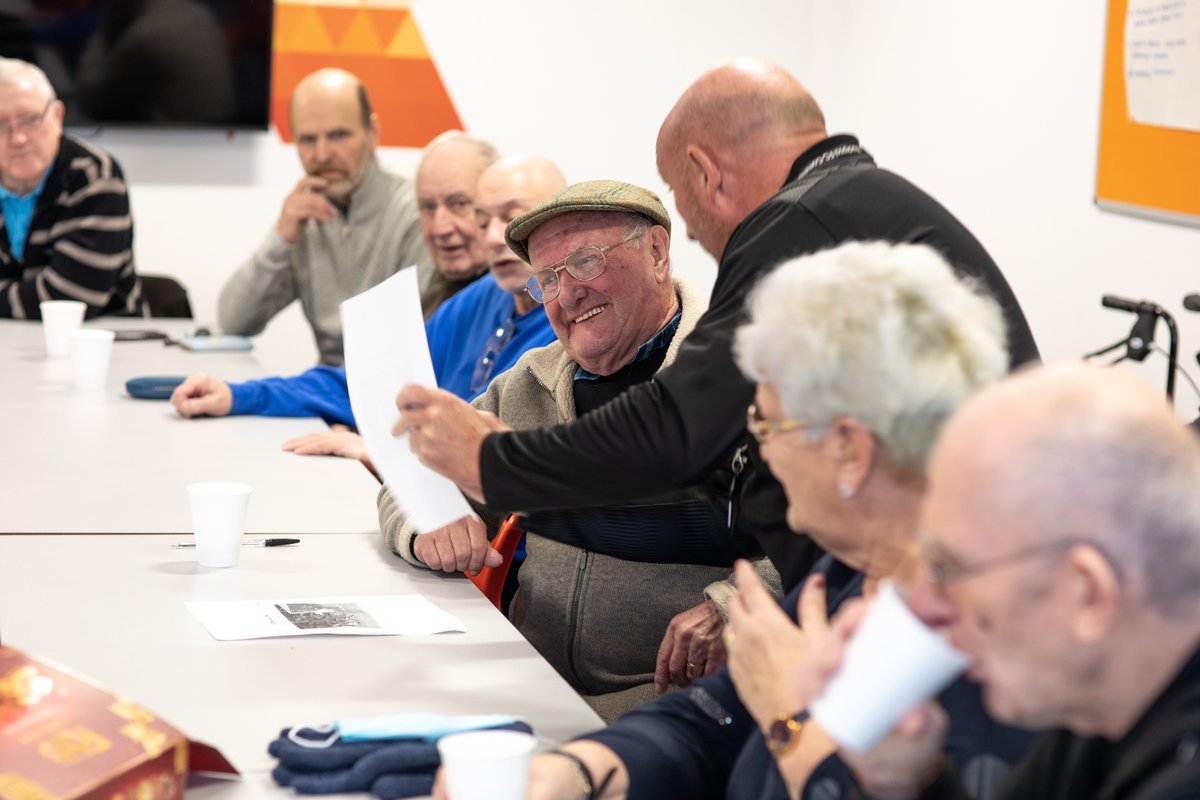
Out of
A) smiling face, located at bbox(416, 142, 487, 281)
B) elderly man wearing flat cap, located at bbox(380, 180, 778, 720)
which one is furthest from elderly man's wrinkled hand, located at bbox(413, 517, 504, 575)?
smiling face, located at bbox(416, 142, 487, 281)

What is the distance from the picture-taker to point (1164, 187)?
3779 mm

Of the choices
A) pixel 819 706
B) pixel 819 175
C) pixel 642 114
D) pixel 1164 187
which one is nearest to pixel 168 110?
pixel 642 114

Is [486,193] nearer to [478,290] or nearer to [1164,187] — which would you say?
[478,290]

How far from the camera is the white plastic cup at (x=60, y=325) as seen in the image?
3670mm

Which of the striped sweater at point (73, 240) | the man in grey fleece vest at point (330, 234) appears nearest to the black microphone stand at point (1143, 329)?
the man in grey fleece vest at point (330, 234)

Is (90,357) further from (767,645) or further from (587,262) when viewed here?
(767,645)

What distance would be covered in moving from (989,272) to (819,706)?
3.36ft

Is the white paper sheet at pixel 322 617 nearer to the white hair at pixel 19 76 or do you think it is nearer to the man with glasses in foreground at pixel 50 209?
the man with glasses in foreground at pixel 50 209

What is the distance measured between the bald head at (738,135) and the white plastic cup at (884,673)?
3.86ft

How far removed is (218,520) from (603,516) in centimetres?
58

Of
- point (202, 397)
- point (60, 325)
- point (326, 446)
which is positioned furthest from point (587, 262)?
point (60, 325)

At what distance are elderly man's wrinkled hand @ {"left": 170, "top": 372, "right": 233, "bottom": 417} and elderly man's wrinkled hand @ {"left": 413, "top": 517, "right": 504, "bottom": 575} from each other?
1.21 m

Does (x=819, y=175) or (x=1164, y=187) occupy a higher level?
(x=819, y=175)

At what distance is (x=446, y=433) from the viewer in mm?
1796
